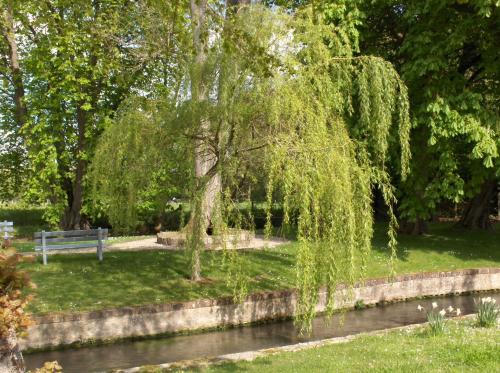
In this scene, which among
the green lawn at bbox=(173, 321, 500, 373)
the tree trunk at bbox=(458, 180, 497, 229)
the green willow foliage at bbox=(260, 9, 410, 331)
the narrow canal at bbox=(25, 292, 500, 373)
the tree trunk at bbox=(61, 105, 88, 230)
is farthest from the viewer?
the tree trunk at bbox=(61, 105, 88, 230)

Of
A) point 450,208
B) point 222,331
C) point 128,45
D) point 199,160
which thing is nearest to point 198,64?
point 199,160

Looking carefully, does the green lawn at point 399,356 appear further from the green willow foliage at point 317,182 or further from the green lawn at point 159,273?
the green lawn at point 159,273

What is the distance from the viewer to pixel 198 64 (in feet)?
37.6

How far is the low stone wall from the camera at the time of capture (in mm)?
11586

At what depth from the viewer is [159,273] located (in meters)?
15.1

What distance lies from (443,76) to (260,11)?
9517 mm

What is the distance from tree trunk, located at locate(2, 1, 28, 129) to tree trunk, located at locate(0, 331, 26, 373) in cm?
2235

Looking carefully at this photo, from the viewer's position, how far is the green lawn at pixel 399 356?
24.3 feet

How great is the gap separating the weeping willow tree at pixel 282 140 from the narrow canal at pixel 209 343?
1.80 meters

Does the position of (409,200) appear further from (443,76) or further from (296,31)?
(296,31)

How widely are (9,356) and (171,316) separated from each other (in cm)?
825

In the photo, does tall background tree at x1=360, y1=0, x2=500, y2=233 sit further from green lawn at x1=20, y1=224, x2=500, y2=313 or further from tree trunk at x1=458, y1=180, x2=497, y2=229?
tree trunk at x1=458, y1=180, x2=497, y2=229

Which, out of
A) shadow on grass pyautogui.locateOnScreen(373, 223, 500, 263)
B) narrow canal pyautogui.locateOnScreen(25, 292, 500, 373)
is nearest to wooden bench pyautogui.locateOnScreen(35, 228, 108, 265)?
narrow canal pyautogui.locateOnScreen(25, 292, 500, 373)


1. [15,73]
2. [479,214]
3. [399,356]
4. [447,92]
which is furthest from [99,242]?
[479,214]
